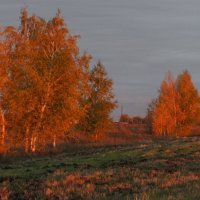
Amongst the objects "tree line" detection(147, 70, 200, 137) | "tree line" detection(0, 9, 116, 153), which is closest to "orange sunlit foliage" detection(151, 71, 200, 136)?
"tree line" detection(147, 70, 200, 137)

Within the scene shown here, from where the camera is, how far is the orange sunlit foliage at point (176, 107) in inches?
3214

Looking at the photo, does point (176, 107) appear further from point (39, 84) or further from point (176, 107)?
point (39, 84)

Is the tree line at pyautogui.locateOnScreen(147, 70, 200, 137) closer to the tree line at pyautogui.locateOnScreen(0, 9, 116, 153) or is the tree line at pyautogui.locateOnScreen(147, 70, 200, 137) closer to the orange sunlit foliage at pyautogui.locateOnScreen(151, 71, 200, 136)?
the orange sunlit foliage at pyautogui.locateOnScreen(151, 71, 200, 136)

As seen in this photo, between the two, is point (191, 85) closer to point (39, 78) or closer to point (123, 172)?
point (39, 78)

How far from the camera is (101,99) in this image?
6756cm

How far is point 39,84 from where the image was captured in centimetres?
4294

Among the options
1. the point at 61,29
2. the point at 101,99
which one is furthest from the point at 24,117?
the point at 101,99

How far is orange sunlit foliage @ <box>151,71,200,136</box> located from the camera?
81625 millimetres

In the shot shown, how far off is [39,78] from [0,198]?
101ft

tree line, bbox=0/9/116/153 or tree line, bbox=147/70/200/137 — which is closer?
tree line, bbox=0/9/116/153

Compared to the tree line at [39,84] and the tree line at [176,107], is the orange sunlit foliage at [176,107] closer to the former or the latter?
the tree line at [176,107]

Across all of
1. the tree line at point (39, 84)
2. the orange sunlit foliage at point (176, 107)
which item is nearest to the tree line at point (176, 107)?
the orange sunlit foliage at point (176, 107)

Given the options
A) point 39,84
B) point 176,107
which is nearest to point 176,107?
point 176,107

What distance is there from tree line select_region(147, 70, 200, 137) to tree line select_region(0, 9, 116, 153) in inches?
1418
